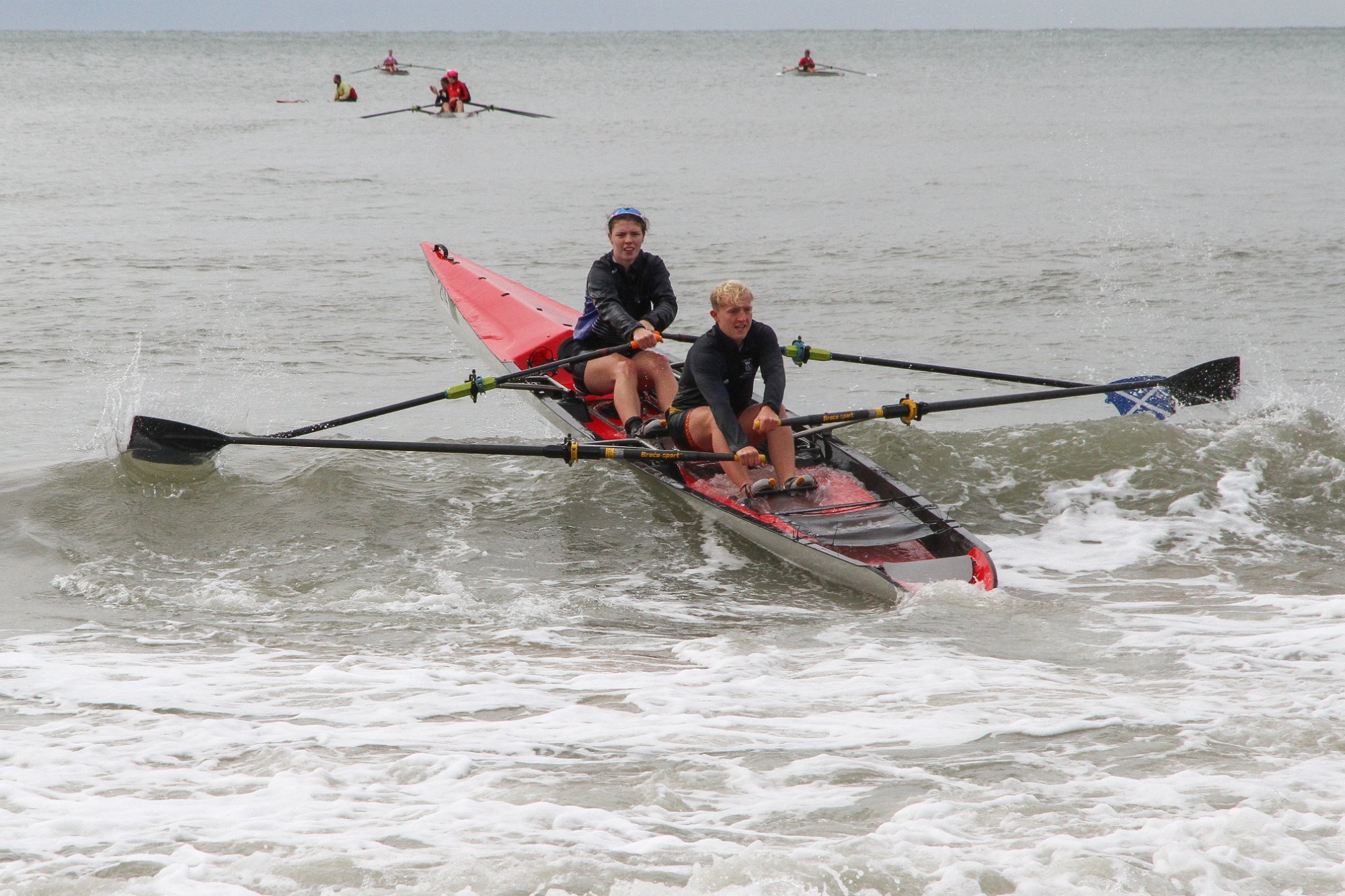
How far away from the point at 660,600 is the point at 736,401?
50.8 inches

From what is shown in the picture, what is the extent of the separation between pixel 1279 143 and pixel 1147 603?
25196 millimetres

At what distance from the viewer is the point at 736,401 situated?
21.6ft

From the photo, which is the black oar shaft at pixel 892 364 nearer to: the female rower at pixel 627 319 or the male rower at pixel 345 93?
the female rower at pixel 627 319

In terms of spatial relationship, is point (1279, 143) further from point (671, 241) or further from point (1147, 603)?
point (1147, 603)

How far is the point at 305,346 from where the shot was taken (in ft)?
37.4

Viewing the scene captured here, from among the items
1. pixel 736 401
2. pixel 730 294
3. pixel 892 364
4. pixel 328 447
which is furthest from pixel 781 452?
pixel 328 447

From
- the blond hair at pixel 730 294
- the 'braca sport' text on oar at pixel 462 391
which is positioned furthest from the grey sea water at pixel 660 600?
the blond hair at pixel 730 294

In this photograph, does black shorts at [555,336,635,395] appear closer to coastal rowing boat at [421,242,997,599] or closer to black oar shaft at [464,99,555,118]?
coastal rowing boat at [421,242,997,599]

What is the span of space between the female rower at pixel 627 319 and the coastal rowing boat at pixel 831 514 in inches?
9.5

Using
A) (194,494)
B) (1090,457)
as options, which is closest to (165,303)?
(194,494)

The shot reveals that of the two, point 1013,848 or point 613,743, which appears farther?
point 613,743

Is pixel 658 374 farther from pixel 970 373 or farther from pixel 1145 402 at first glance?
pixel 1145 402

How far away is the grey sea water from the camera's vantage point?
3498 millimetres

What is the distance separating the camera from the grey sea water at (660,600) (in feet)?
11.5
